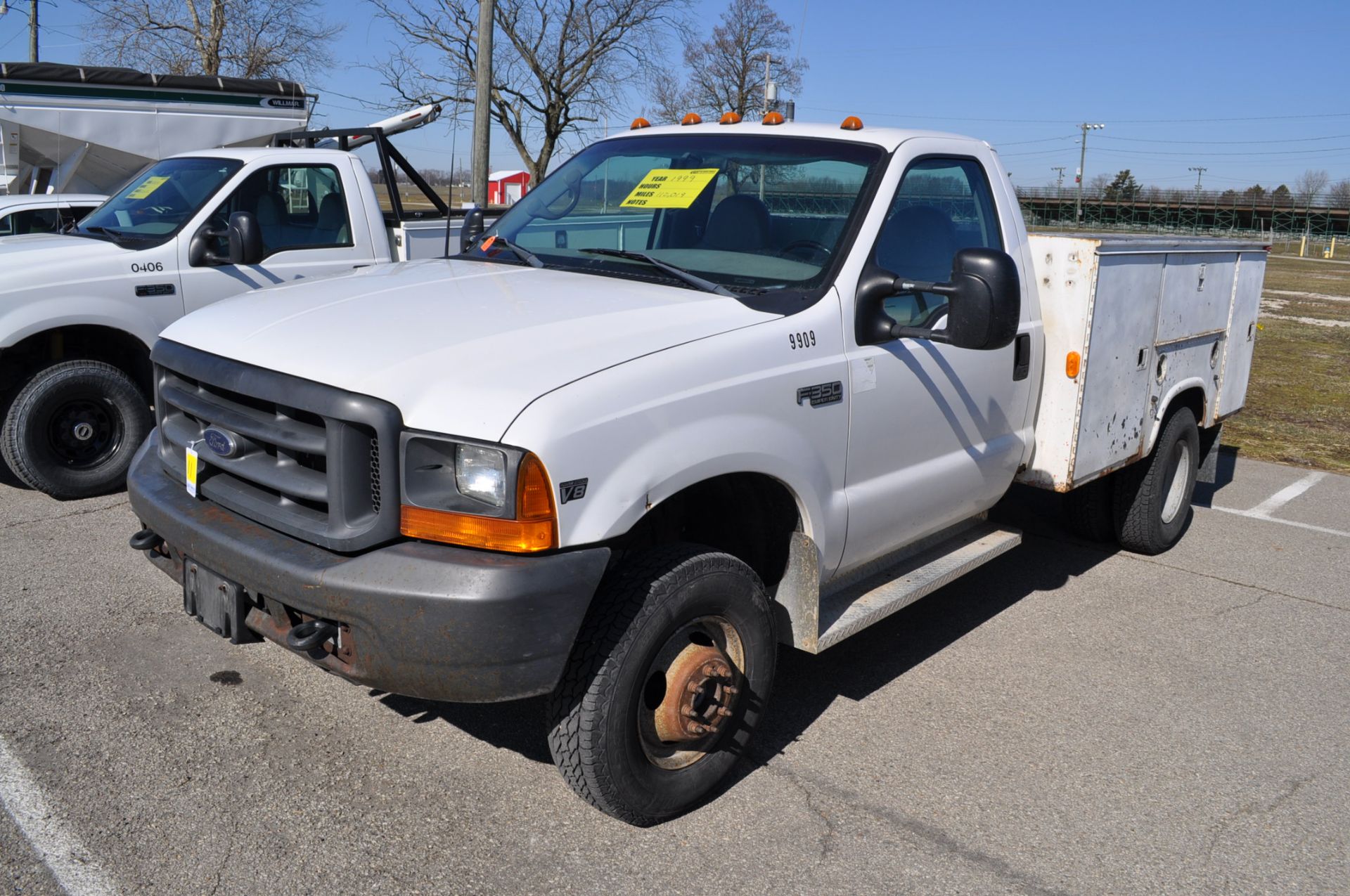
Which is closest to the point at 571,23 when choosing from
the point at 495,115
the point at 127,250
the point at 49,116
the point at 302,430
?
the point at 495,115

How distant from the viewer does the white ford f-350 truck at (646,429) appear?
2.80m

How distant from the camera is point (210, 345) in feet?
11.1

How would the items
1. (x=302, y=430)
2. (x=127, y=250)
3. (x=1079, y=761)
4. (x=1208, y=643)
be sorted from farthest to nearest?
(x=127, y=250) < (x=1208, y=643) < (x=1079, y=761) < (x=302, y=430)

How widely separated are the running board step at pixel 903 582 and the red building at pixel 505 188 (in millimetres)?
10054

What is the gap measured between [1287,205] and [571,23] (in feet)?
211

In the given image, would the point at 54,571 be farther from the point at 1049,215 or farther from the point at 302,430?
the point at 1049,215

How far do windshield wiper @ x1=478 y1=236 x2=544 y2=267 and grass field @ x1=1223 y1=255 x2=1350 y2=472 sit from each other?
6.89 meters

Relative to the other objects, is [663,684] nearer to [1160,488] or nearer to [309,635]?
[309,635]

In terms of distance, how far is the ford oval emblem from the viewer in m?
3.25

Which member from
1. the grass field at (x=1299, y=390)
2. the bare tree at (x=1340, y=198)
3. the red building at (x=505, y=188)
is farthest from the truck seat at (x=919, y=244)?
the bare tree at (x=1340, y=198)

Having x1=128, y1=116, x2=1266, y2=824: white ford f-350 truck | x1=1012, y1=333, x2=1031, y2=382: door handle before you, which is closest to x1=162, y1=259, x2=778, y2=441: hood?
x1=128, y1=116, x2=1266, y2=824: white ford f-350 truck

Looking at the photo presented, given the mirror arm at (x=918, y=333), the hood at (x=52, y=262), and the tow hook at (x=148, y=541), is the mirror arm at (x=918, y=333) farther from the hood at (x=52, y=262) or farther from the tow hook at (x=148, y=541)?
the hood at (x=52, y=262)

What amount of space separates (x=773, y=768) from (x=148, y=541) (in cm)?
215

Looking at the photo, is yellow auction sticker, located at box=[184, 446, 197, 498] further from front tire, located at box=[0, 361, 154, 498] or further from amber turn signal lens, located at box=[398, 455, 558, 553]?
front tire, located at box=[0, 361, 154, 498]
